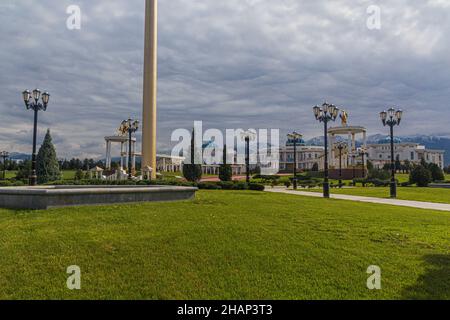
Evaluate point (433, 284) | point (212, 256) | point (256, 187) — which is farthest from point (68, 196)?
point (256, 187)

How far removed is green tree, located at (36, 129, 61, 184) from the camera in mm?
28406

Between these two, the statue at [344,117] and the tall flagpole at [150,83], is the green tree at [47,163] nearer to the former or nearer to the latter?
the tall flagpole at [150,83]

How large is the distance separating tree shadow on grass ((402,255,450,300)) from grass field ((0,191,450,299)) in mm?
16

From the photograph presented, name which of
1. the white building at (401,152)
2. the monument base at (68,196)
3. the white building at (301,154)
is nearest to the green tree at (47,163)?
the monument base at (68,196)

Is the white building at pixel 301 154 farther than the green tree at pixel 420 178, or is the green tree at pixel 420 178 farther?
the white building at pixel 301 154

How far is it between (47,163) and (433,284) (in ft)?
96.9

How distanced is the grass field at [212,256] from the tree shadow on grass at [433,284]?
0.02 metres

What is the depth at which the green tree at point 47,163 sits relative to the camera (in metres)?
28.4

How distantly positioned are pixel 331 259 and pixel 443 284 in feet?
5.37

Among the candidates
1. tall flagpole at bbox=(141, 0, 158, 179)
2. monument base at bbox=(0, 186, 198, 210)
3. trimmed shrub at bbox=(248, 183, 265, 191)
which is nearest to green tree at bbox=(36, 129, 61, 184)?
tall flagpole at bbox=(141, 0, 158, 179)

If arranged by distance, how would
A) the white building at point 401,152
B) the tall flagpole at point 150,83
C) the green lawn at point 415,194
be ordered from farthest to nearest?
1. the white building at point 401,152
2. the tall flagpole at point 150,83
3. the green lawn at point 415,194

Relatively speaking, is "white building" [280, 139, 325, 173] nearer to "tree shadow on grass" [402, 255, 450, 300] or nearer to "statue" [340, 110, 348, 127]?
"statue" [340, 110, 348, 127]

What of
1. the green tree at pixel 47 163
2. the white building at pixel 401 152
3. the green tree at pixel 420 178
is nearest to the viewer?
the green tree at pixel 47 163
